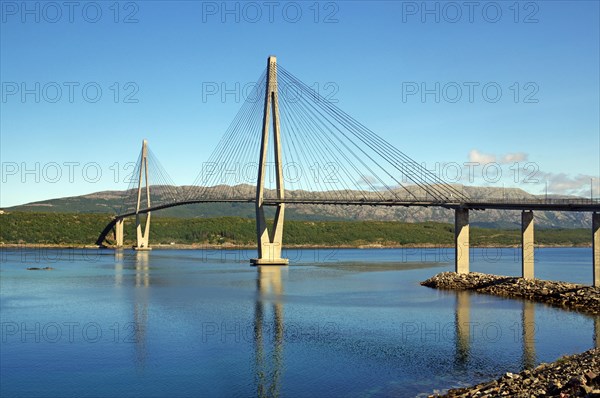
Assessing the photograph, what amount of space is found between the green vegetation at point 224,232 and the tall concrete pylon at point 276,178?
73.2 m

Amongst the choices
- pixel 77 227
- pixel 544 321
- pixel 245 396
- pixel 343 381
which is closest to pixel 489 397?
pixel 343 381

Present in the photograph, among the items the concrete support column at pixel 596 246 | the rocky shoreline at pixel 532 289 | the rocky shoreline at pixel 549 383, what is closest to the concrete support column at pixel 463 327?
the rocky shoreline at pixel 532 289

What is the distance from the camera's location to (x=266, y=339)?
30250 mm

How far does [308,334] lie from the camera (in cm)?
3170

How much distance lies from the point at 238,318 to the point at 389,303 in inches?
488

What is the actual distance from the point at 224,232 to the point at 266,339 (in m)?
129

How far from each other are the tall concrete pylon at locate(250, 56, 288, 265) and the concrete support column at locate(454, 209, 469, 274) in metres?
22.4

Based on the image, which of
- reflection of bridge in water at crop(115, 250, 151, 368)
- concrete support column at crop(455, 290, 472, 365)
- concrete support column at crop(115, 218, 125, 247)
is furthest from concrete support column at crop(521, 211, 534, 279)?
concrete support column at crop(115, 218, 125, 247)

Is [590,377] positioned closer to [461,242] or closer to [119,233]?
[461,242]

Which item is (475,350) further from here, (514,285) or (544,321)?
(514,285)

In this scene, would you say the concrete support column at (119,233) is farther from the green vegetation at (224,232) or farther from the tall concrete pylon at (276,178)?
the tall concrete pylon at (276,178)

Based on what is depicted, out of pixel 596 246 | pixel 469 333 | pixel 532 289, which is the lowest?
pixel 469 333

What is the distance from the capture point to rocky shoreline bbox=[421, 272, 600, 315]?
1635 inches

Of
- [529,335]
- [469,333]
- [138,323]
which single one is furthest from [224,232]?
[529,335]
